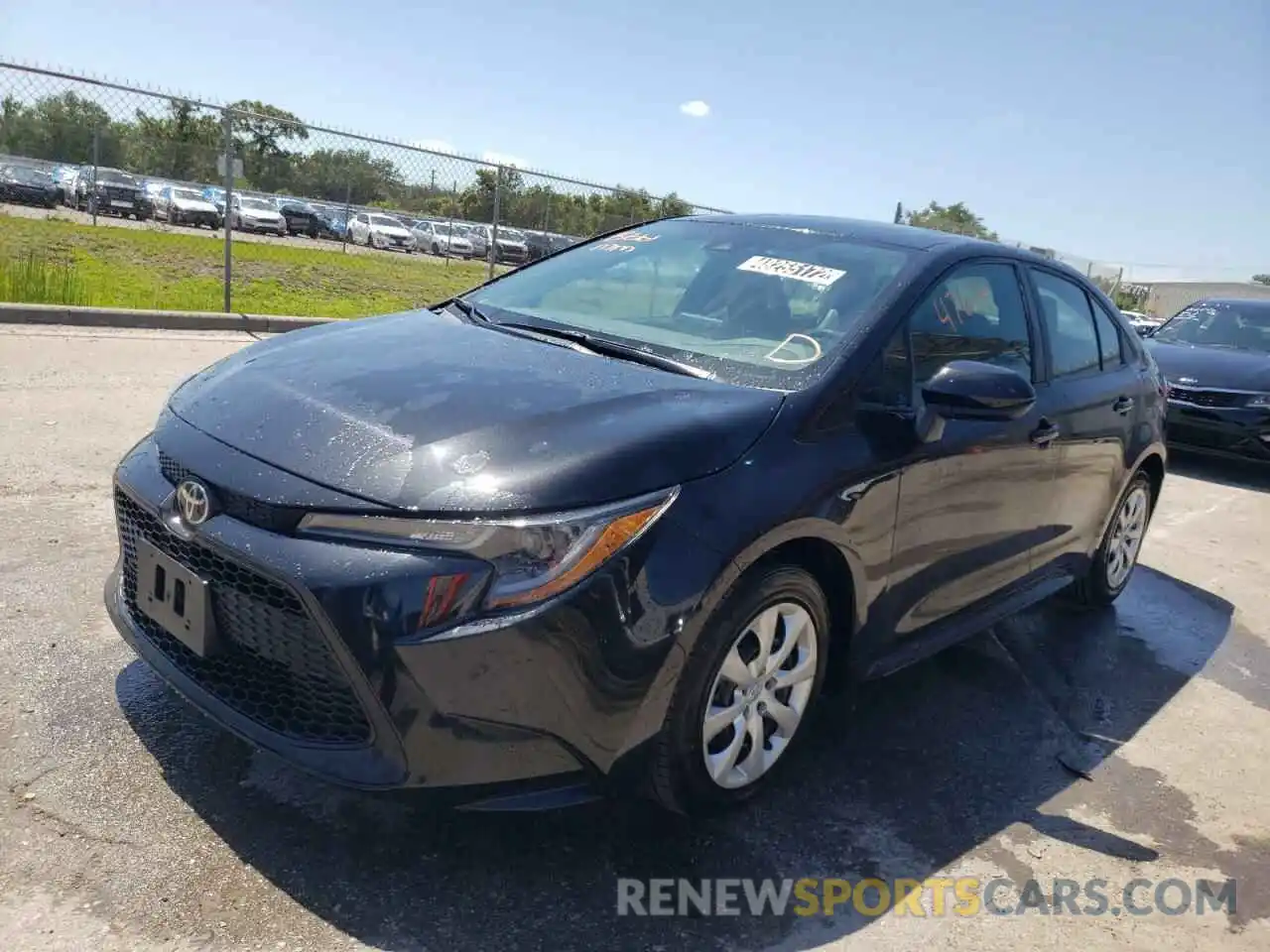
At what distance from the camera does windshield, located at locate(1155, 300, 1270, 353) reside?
9500 millimetres

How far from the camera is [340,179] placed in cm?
1948

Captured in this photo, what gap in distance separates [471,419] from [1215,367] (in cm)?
847

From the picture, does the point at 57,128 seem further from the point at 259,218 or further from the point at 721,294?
the point at 259,218

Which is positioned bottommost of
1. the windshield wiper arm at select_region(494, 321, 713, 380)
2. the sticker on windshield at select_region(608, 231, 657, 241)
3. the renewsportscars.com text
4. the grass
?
the renewsportscars.com text

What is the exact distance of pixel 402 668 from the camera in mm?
2059

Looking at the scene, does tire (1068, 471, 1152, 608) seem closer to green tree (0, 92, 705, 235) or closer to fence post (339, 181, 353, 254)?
green tree (0, 92, 705, 235)

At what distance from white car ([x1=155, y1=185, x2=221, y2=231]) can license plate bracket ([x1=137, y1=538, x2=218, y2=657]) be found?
19830 mm

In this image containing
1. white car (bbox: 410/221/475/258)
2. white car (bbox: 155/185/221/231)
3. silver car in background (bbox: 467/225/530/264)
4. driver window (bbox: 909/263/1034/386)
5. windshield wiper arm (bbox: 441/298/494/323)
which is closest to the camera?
driver window (bbox: 909/263/1034/386)

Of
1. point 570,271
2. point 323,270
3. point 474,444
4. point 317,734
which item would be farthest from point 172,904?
point 323,270

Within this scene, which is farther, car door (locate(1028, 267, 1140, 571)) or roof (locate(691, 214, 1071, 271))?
car door (locate(1028, 267, 1140, 571))

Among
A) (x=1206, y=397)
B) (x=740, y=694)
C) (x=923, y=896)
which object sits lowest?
(x=923, y=896)

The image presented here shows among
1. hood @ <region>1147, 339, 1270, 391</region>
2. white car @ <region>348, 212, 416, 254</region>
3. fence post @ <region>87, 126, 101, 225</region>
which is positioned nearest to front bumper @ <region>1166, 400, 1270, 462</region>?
hood @ <region>1147, 339, 1270, 391</region>

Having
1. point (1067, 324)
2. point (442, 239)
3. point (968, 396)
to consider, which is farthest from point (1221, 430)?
point (442, 239)

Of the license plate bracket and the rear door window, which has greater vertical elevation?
the rear door window
